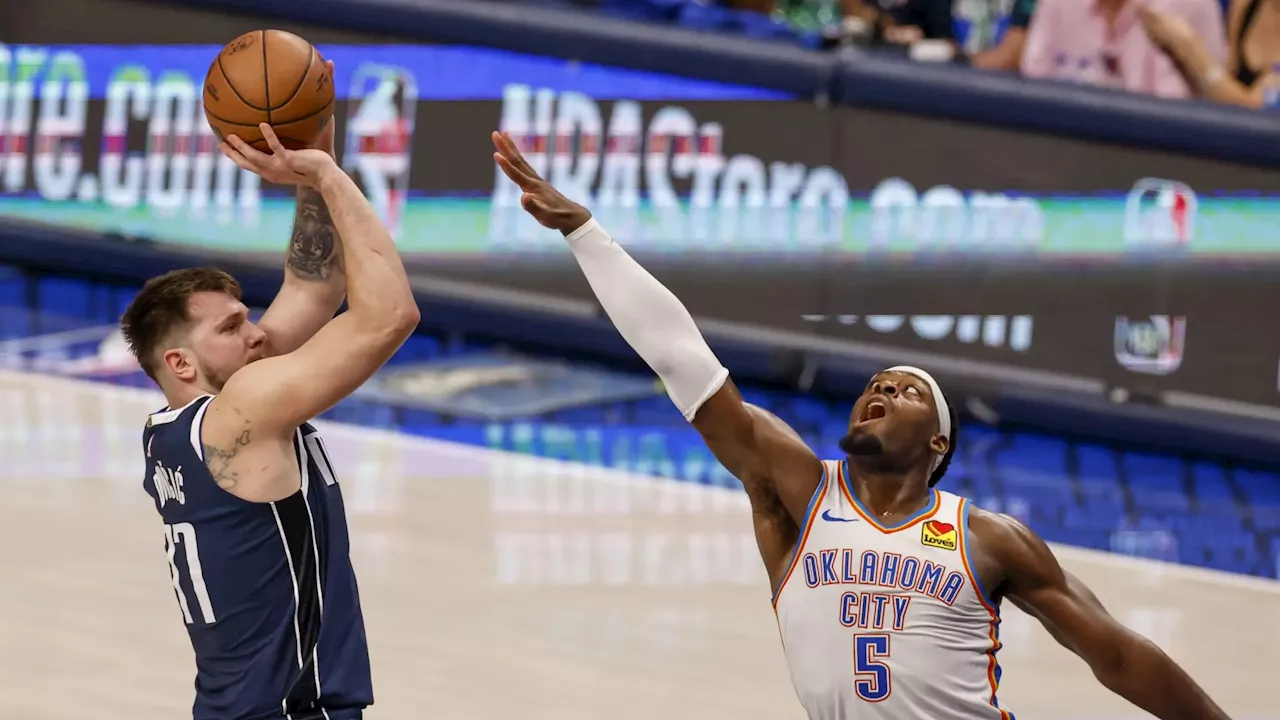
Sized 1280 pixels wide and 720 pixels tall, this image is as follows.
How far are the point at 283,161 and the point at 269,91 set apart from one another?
47cm

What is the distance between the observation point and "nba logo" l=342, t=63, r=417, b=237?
428 inches

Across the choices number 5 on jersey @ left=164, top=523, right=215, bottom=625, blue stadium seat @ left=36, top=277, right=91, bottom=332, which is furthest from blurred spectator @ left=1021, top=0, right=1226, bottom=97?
number 5 on jersey @ left=164, top=523, right=215, bottom=625

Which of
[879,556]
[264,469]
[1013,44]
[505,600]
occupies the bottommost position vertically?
[505,600]

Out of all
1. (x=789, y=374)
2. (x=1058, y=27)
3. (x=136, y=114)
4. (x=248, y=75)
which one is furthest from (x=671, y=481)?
(x=248, y=75)

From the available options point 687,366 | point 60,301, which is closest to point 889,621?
point 687,366

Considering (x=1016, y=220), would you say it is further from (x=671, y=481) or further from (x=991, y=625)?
(x=991, y=625)

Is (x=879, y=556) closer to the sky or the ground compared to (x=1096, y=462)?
closer to the sky

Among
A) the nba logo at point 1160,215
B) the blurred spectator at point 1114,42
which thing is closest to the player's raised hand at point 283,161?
the nba logo at point 1160,215

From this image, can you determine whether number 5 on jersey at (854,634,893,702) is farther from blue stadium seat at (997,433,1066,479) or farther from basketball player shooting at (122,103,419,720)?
blue stadium seat at (997,433,1066,479)

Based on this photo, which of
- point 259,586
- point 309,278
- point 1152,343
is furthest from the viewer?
point 1152,343

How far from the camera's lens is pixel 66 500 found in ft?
29.1

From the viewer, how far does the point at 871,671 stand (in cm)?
464

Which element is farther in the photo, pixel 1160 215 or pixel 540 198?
pixel 1160 215

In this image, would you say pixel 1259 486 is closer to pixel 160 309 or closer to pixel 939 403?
pixel 939 403
